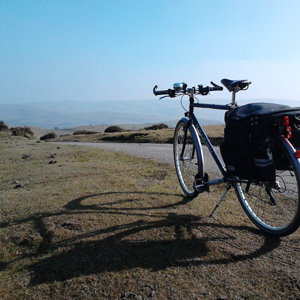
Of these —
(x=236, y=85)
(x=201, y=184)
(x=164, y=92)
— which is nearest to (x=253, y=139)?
(x=236, y=85)

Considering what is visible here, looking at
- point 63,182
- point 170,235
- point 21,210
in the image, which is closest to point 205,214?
point 170,235

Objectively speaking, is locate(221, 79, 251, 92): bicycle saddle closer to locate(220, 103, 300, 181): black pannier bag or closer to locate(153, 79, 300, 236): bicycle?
locate(153, 79, 300, 236): bicycle

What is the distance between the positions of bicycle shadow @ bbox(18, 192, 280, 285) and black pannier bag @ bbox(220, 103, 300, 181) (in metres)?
0.71

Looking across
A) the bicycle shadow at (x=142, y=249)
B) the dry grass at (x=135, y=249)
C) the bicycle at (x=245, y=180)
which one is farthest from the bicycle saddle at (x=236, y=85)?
the bicycle shadow at (x=142, y=249)

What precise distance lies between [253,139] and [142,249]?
59.7 inches

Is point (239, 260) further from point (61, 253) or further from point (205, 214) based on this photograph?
point (61, 253)

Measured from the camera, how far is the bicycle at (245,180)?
3.09m

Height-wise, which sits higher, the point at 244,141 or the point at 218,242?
the point at 244,141

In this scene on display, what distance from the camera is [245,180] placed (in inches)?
145

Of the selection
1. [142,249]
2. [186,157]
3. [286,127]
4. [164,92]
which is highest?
[164,92]

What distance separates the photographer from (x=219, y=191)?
17.4 ft

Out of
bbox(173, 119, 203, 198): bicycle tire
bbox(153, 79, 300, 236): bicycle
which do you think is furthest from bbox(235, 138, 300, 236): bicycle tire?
bbox(173, 119, 203, 198): bicycle tire

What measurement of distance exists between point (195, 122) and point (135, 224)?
1.93 meters

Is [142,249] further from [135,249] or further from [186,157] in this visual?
[186,157]
